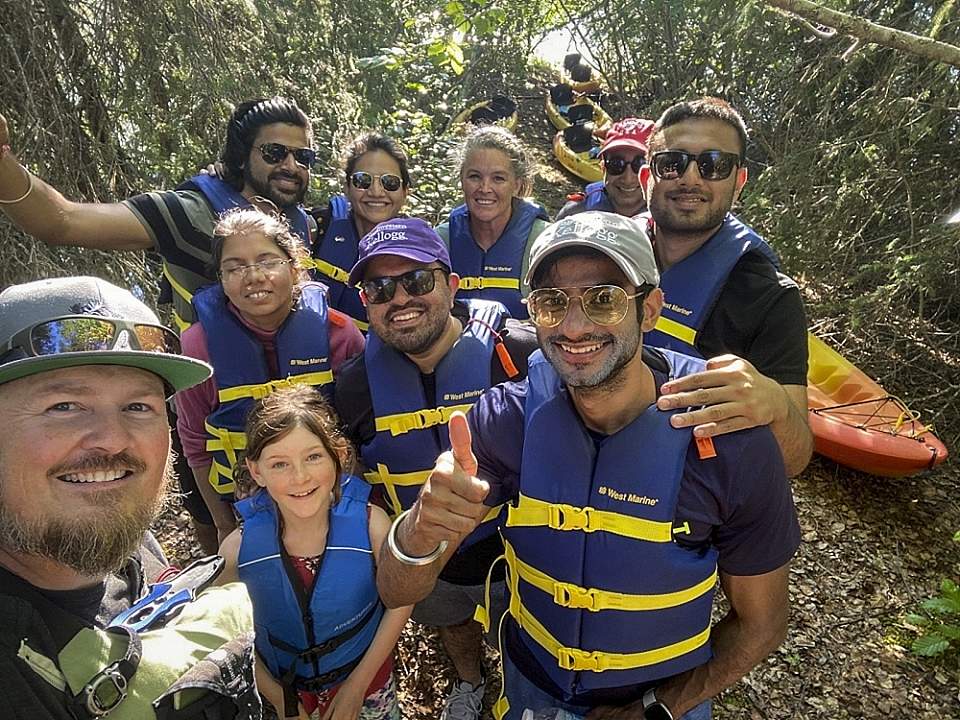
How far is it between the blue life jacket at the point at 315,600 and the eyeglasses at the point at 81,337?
1.25 m

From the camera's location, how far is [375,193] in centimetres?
412

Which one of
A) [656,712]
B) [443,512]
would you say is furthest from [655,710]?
[443,512]

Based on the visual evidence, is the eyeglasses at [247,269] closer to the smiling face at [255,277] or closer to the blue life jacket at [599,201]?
the smiling face at [255,277]

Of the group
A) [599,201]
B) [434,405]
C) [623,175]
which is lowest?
[434,405]

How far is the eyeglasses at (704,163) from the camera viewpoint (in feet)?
9.34

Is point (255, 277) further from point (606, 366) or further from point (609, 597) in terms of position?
point (609, 597)

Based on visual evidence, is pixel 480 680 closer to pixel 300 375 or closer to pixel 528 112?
pixel 300 375

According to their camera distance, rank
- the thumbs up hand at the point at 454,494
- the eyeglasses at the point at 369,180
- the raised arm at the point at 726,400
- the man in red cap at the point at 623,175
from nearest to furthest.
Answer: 1. the thumbs up hand at the point at 454,494
2. the raised arm at the point at 726,400
3. the eyeglasses at the point at 369,180
4. the man in red cap at the point at 623,175

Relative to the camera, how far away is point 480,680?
339cm

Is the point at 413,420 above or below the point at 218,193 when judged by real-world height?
below

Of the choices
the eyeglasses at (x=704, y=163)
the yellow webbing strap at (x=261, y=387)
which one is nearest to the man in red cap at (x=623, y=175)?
the eyeglasses at (x=704, y=163)

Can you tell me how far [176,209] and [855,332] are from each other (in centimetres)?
605

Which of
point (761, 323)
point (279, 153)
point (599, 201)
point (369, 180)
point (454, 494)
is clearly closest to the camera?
point (454, 494)

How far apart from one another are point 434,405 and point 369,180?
6.63ft
